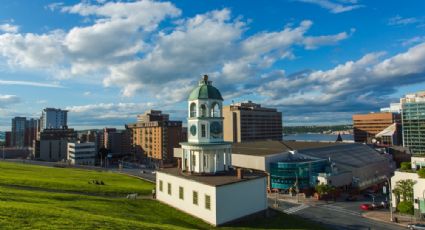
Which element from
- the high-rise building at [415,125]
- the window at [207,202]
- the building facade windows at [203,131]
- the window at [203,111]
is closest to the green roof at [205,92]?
the window at [203,111]

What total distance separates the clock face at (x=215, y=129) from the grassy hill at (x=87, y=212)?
43.3 feet

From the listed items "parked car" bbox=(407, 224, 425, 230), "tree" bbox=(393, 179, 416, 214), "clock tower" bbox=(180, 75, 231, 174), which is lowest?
"parked car" bbox=(407, 224, 425, 230)

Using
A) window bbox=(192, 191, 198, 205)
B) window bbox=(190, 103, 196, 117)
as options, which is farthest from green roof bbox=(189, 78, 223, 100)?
window bbox=(192, 191, 198, 205)

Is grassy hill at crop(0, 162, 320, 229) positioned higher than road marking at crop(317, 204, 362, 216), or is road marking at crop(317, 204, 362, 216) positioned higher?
grassy hill at crop(0, 162, 320, 229)

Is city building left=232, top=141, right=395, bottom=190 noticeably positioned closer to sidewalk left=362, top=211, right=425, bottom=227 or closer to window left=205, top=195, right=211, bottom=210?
sidewalk left=362, top=211, right=425, bottom=227

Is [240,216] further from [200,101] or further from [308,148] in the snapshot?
[308,148]

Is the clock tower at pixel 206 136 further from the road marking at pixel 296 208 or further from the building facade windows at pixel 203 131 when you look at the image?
the road marking at pixel 296 208

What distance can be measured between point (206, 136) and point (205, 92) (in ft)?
23.5

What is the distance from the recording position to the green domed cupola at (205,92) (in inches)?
2121

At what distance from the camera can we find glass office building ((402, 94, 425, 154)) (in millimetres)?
168125

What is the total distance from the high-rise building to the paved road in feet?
374

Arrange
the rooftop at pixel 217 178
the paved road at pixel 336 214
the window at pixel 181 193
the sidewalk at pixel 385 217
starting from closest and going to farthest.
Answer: the rooftop at pixel 217 178
the window at pixel 181 193
the paved road at pixel 336 214
the sidewalk at pixel 385 217

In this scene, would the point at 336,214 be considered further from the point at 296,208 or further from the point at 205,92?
the point at 205,92

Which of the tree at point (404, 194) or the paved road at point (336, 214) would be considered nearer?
the paved road at point (336, 214)
